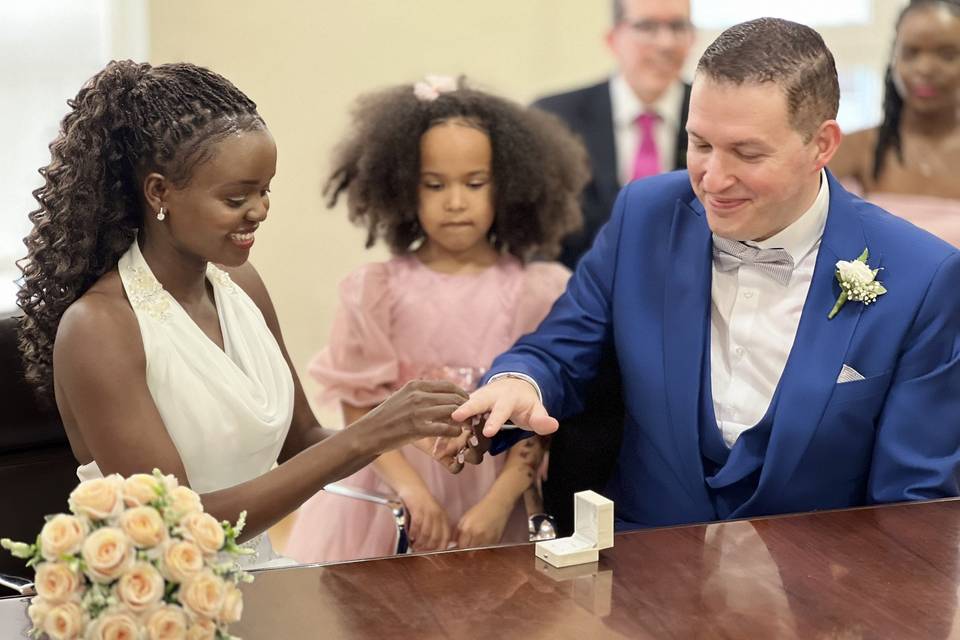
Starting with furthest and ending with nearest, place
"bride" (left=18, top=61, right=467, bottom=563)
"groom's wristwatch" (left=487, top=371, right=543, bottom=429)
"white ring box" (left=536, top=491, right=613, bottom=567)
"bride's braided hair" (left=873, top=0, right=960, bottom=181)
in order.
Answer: "bride's braided hair" (left=873, top=0, right=960, bottom=181) < "groom's wristwatch" (left=487, top=371, right=543, bottom=429) < "bride" (left=18, top=61, right=467, bottom=563) < "white ring box" (left=536, top=491, right=613, bottom=567)

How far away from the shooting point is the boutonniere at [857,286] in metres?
2.45

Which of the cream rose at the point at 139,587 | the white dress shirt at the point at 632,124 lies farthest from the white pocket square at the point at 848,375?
the white dress shirt at the point at 632,124

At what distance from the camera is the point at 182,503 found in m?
1.50

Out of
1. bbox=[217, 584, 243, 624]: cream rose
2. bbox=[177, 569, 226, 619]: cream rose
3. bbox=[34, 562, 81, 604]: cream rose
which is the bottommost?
bbox=[217, 584, 243, 624]: cream rose

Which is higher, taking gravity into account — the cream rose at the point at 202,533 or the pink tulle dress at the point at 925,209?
the cream rose at the point at 202,533

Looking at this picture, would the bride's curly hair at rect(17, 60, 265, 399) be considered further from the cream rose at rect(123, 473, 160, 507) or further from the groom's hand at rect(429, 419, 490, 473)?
the cream rose at rect(123, 473, 160, 507)

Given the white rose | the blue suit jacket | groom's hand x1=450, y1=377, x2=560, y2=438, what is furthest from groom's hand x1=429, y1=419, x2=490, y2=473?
the white rose

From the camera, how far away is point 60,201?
219cm

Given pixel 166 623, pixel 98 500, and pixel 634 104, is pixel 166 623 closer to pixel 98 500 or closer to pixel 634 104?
pixel 98 500

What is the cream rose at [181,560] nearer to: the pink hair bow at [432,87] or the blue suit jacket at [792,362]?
the blue suit jacket at [792,362]

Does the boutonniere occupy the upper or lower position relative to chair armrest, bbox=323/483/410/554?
upper

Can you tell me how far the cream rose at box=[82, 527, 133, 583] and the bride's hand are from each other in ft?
2.40

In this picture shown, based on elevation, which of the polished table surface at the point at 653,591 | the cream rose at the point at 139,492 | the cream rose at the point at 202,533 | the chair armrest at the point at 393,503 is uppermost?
the cream rose at the point at 139,492

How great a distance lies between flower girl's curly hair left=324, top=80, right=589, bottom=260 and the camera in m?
3.42
